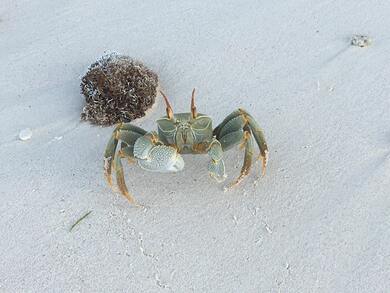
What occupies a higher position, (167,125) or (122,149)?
(167,125)

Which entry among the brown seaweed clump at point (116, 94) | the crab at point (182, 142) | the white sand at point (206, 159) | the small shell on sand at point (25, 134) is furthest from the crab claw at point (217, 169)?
the small shell on sand at point (25, 134)

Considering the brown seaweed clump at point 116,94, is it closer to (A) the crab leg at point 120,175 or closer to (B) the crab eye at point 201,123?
(A) the crab leg at point 120,175

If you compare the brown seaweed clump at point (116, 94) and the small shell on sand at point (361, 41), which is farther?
the small shell on sand at point (361, 41)

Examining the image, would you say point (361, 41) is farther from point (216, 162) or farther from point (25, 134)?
point (25, 134)

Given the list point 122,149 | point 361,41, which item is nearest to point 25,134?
point 122,149

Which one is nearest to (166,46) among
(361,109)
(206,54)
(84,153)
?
(206,54)

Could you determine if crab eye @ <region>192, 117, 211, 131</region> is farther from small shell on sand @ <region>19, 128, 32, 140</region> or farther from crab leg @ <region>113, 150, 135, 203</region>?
small shell on sand @ <region>19, 128, 32, 140</region>
